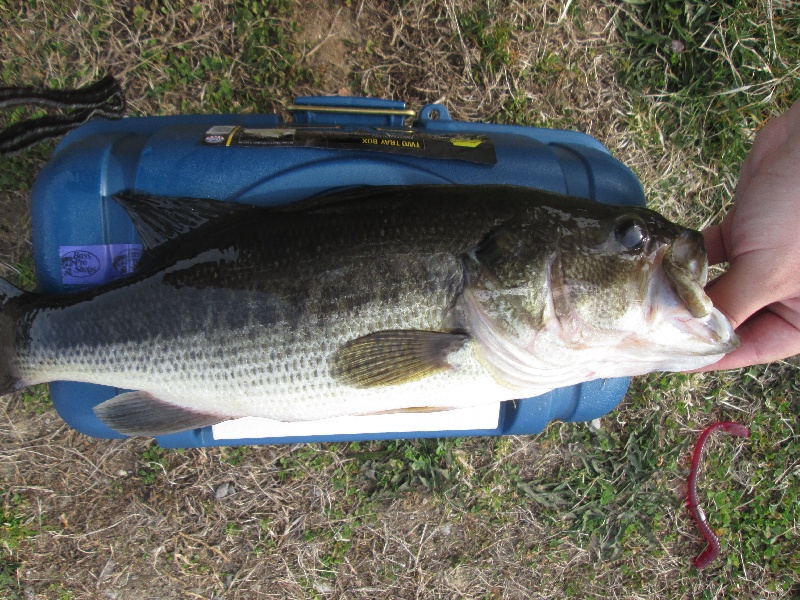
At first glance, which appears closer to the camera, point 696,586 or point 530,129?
point 530,129

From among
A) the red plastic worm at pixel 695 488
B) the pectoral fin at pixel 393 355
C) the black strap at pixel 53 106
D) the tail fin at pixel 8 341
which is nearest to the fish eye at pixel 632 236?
the pectoral fin at pixel 393 355

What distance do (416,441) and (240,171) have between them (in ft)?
5.73

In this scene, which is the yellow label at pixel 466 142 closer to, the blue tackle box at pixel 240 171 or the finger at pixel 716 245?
the blue tackle box at pixel 240 171

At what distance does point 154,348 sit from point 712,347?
1985mm

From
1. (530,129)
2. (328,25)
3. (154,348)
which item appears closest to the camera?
(154,348)

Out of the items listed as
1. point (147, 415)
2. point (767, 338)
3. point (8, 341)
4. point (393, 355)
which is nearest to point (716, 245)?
point (767, 338)

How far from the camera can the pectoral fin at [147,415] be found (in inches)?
78.2

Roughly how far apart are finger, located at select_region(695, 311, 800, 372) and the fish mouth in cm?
53

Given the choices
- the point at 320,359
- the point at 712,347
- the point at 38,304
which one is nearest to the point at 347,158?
the point at 320,359

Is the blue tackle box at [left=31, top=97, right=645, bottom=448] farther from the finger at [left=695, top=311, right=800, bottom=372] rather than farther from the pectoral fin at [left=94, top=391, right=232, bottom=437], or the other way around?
the finger at [left=695, top=311, right=800, bottom=372]

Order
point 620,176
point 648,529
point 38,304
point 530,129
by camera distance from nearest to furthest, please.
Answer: point 38,304 → point 620,176 → point 530,129 → point 648,529

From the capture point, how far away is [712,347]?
1734 millimetres

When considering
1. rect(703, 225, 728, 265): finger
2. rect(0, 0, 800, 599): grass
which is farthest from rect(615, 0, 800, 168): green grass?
rect(703, 225, 728, 265): finger

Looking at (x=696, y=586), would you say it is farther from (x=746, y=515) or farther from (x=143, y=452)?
(x=143, y=452)
